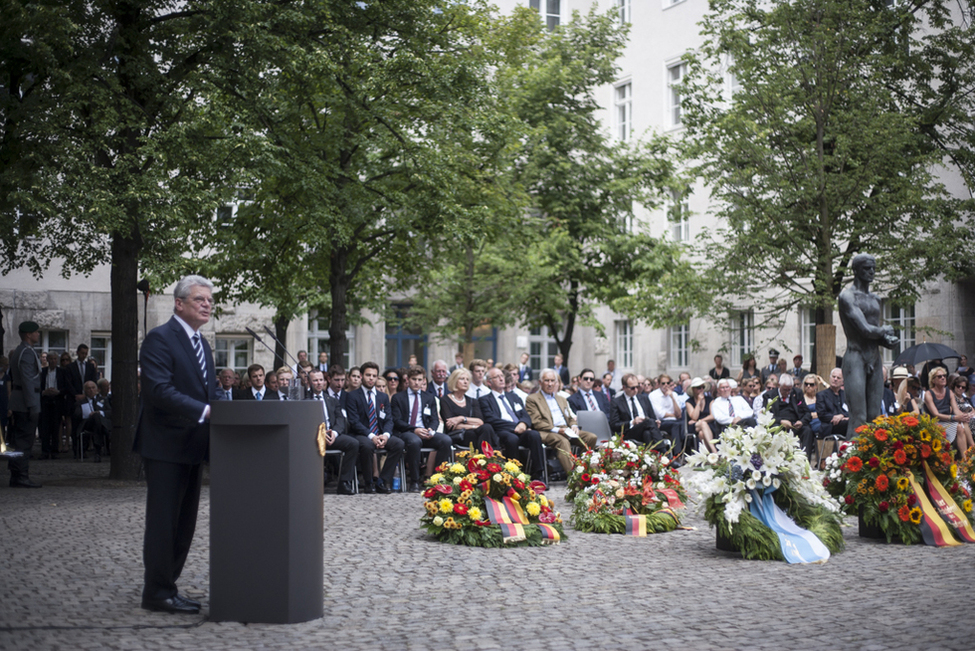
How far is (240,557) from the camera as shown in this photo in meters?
6.00

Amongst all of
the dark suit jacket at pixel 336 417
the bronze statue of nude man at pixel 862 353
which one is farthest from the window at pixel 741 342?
the bronze statue of nude man at pixel 862 353

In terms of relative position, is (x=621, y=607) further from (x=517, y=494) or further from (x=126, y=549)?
(x=126, y=549)

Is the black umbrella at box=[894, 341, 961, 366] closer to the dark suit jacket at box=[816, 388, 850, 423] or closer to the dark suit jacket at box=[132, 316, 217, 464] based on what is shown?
the dark suit jacket at box=[816, 388, 850, 423]

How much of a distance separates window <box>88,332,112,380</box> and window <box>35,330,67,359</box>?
785mm

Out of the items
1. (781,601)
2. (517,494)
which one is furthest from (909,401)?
(781,601)

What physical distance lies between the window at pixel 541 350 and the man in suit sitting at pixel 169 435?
1351 inches

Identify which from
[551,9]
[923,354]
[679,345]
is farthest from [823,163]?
[551,9]

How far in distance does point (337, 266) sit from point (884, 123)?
405 inches

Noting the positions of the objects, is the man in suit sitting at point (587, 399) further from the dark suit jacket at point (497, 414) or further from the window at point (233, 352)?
the window at point (233, 352)

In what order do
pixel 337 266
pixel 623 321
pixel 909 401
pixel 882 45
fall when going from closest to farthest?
pixel 909 401, pixel 337 266, pixel 882 45, pixel 623 321

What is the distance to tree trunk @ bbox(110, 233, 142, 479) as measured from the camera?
1475 centimetres

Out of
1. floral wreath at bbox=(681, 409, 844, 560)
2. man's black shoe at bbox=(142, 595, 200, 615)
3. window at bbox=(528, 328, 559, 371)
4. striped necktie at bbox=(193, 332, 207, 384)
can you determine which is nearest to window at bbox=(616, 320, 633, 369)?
window at bbox=(528, 328, 559, 371)

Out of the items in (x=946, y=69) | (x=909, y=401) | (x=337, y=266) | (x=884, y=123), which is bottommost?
(x=909, y=401)

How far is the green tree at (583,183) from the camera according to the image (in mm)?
27422
